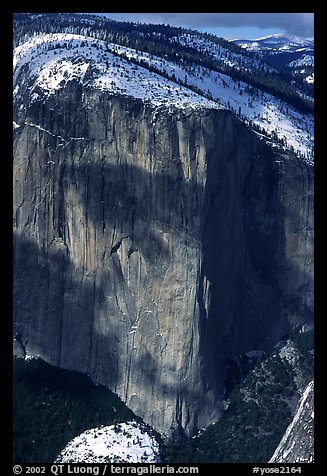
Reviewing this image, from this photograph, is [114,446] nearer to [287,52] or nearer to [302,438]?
[302,438]

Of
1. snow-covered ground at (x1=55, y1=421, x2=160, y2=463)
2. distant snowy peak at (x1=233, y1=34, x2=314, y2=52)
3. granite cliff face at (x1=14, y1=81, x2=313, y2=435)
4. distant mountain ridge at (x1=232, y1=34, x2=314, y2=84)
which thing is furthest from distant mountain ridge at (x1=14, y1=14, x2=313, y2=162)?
distant snowy peak at (x1=233, y1=34, x2=314, y2=52)

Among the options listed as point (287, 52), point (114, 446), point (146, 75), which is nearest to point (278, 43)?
point (287, 52)

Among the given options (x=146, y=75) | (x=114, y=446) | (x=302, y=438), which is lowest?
(x=114, y=446)

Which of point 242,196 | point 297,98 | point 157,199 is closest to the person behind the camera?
point 157,199

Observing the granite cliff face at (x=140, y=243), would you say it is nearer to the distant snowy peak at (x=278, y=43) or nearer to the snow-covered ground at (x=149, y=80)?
the snow-covered ground at (x=149, y=80)
